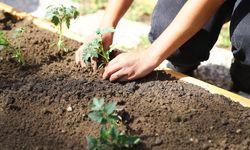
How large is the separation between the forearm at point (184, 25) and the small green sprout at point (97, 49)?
0.75 feet

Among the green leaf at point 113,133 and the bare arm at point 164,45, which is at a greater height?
the bare arm at point 164,45

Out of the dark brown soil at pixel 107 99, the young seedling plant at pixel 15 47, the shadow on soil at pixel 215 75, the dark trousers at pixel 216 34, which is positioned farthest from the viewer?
the shadow on soil at pixel 215 75

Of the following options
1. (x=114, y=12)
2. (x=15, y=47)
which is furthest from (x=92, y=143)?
(x=15, y=47)

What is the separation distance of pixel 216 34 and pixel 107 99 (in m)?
0.88

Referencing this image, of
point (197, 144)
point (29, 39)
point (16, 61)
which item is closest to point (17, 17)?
point (29, 39)

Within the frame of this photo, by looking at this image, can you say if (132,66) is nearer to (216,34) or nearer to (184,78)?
(184,78)

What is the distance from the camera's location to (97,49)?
215 cm

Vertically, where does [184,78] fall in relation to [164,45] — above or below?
below

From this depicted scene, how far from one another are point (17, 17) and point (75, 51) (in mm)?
529

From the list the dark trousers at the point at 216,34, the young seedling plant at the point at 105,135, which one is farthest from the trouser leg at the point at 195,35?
the young seedling plant at the point at 105,135

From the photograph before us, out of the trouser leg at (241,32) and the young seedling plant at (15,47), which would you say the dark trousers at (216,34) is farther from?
the young seedling plant at (15,47)

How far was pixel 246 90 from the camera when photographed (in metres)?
2.80

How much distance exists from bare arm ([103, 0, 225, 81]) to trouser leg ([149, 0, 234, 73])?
399 millimetres

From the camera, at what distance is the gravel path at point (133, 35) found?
304 cm
